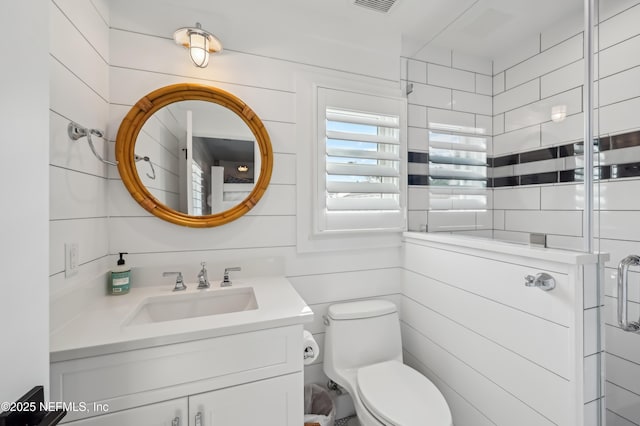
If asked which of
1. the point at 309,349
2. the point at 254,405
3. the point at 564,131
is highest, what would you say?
the point at 564,131

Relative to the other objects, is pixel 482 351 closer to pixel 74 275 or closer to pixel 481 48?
pixel 74 275

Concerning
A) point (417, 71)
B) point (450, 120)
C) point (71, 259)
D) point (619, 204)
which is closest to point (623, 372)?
point (619, 204)

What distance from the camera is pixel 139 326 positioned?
0.94 meters

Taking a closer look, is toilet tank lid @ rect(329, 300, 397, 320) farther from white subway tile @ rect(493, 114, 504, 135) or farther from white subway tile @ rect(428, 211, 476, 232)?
white subway tile @ rect(493, 114, 504, 135)

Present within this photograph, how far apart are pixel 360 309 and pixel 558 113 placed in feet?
5.22

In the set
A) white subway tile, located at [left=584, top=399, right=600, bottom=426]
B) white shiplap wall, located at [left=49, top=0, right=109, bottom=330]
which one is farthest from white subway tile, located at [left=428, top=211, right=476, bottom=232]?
white shiplap wall, located at [left=49, top=0, right=109, bottom=330]

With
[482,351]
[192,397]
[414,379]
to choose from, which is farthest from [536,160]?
[192,397]

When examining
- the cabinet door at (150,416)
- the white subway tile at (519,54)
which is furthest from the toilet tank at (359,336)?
the white subway tile at (519,54)

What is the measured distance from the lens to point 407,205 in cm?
182

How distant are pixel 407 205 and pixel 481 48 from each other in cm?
116

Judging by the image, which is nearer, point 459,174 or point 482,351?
point 482,351

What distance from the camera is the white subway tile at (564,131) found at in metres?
1.32

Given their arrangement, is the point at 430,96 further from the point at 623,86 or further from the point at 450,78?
the point at 623,86

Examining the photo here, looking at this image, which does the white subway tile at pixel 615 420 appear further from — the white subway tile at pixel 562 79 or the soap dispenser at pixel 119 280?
the soap dispenser at pixel 119 280
